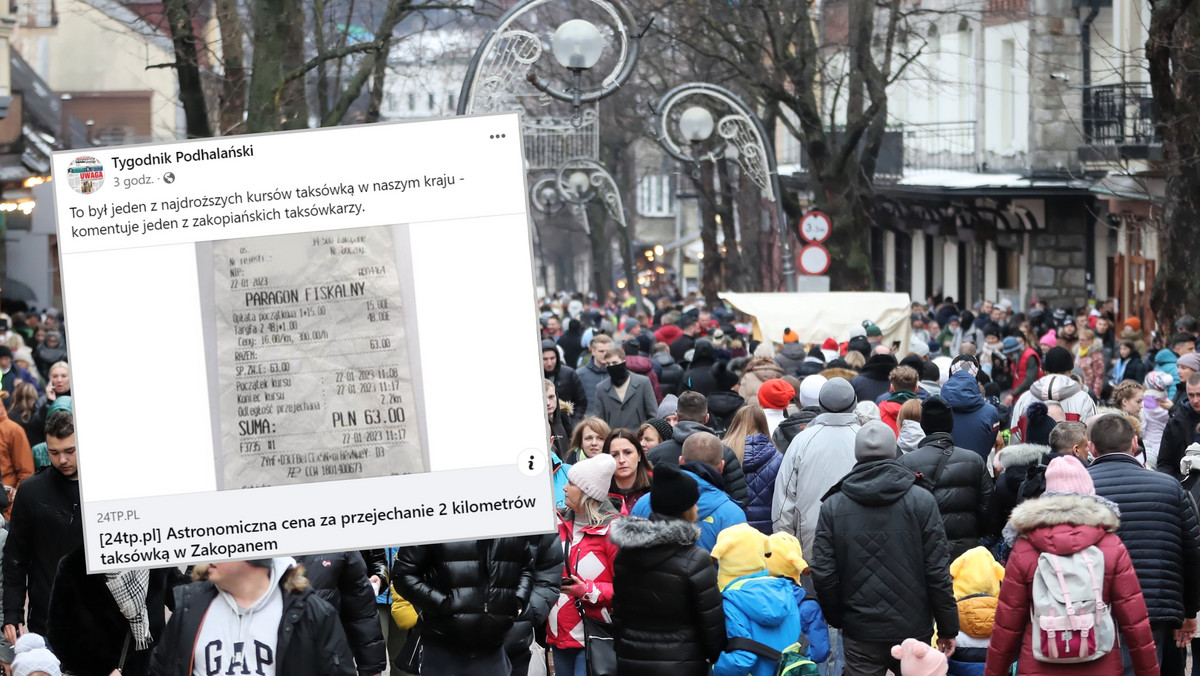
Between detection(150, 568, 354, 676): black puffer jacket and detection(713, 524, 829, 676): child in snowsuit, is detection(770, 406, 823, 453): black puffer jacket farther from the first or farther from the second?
detection(150, 568, 354, 676): black puffer jacket

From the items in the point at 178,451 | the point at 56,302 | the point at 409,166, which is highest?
the point at 409,166

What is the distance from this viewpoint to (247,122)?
1692 cm

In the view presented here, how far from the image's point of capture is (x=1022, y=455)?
29.4ft

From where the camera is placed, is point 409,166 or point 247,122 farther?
point 247,122

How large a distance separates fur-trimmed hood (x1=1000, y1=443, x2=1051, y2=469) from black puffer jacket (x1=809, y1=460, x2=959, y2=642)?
67.6 inches

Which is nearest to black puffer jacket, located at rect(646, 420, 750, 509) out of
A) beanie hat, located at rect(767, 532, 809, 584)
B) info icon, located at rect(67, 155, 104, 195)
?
beanie hat, located at rect(767, 532, 809, 584)

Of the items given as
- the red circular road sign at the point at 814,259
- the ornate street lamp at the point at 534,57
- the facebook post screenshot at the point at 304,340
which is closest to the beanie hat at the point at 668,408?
the ornate street lamp at the point at 534,57

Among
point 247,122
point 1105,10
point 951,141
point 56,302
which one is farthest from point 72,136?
point 247,122

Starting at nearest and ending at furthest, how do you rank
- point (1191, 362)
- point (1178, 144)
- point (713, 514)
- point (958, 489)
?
point (713, 514)
point (958, 489)
point (1191, 362)
point (1178, 144)

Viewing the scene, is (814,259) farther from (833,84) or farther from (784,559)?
(784,559)

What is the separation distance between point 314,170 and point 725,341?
1414 centimetres

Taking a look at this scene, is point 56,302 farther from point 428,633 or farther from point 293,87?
point 428,633

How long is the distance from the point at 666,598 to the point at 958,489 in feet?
8.89

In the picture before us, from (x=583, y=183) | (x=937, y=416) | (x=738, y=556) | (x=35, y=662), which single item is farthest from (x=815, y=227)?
(x=35, y=662)
